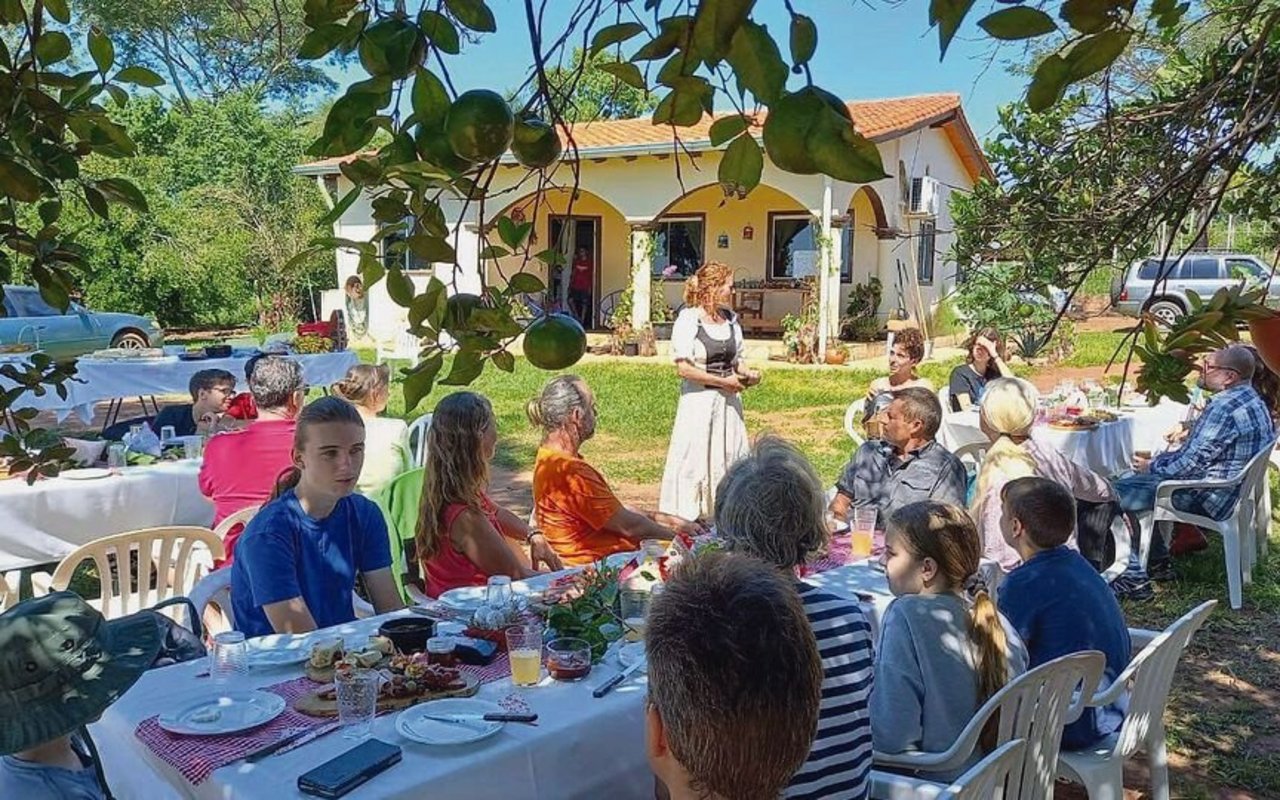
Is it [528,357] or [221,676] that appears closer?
[528,357]

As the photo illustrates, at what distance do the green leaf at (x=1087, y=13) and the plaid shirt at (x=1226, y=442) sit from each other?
212 inches

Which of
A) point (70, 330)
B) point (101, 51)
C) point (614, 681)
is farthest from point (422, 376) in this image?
point (70, 330)

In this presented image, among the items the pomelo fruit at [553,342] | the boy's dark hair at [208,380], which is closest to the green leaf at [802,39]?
the pomelo fruit at [553,342]

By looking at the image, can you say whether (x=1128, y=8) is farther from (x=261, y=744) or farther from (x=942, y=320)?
(x=942, y=320)

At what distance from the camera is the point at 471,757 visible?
83.2 inches

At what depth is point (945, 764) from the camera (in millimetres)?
2475

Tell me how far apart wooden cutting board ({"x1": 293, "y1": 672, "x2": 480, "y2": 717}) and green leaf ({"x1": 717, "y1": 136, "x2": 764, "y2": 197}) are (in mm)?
1815

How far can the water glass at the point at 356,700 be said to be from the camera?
220 centimetres

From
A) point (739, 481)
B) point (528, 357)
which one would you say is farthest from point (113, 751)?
point (528, 357)

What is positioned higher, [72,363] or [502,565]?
[72,363]

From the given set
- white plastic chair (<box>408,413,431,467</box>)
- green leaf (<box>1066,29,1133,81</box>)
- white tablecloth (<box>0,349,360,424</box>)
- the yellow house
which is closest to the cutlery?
green leaf (<box>1066,29,1133,81</box>)

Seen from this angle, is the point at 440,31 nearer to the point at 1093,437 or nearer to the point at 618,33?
the point at 618,33

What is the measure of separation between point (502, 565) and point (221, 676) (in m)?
1.30

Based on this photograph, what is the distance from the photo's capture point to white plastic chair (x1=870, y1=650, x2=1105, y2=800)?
2.39 metres
